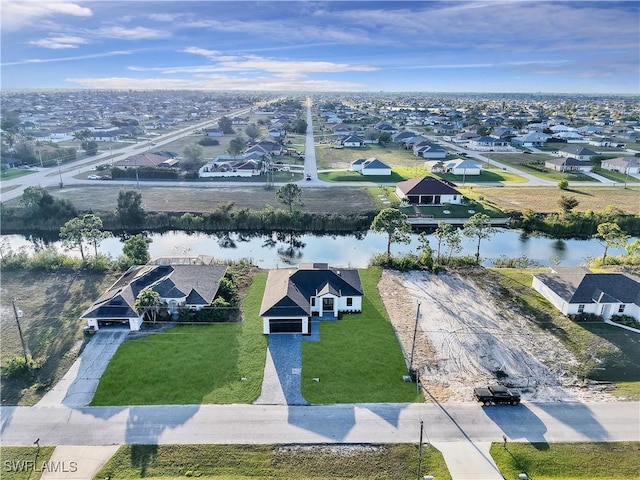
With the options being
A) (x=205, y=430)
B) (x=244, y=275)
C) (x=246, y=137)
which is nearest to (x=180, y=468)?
(x=205, y=430)

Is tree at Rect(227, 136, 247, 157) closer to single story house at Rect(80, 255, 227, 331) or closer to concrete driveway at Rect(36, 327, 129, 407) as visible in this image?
single story house at Rect(80, 255, 227, 331)

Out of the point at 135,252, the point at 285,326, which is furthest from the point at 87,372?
the point at 135,252

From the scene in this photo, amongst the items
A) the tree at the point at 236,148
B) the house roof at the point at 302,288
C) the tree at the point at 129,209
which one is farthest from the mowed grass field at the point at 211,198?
the house roof at the point at 302,288

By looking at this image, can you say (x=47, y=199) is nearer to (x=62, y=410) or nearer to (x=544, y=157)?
(x=62, y=410)

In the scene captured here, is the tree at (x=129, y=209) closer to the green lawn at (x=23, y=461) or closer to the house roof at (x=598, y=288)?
the green lawn at (x=23, y=461)

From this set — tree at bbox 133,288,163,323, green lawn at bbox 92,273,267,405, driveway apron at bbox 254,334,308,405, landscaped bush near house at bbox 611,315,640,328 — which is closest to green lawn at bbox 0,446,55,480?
green lawn at bbox 92,273,267,405
